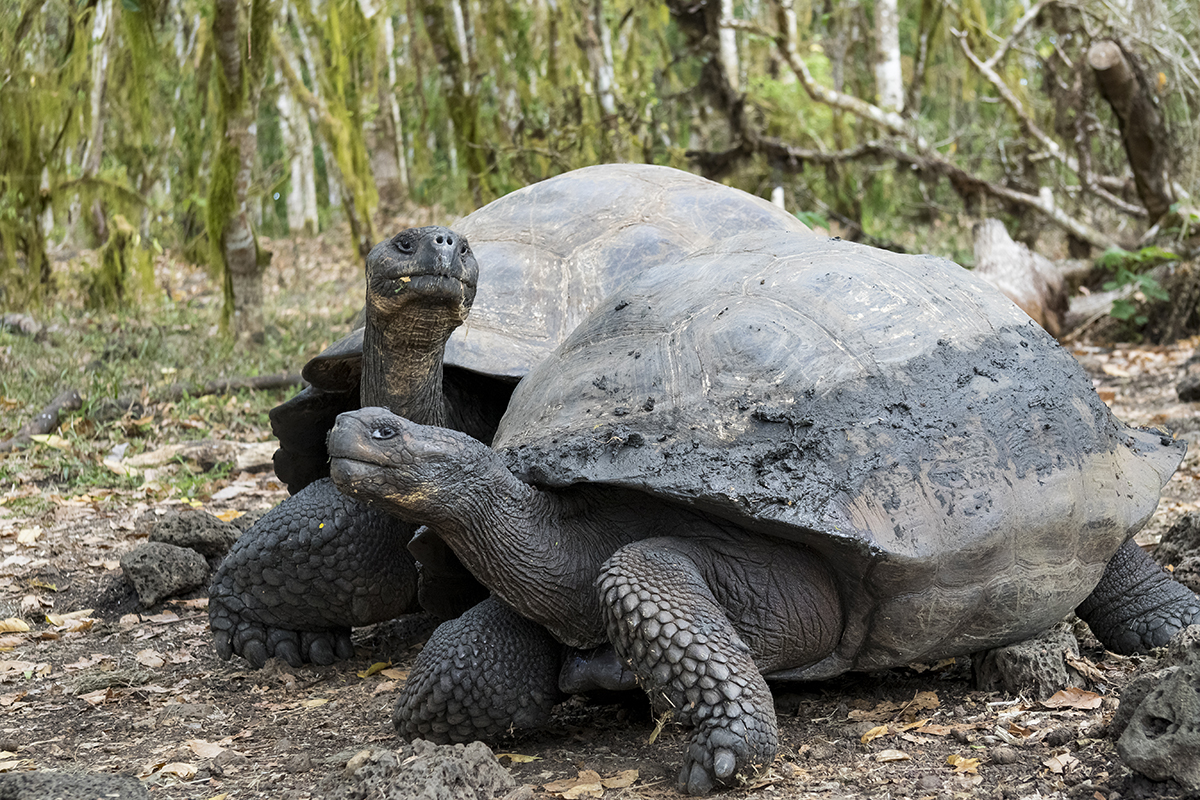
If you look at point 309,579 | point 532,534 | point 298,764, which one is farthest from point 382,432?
point 309,579

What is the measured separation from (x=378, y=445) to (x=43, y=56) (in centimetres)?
1057

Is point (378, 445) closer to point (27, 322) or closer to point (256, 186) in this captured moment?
point (256, 186)

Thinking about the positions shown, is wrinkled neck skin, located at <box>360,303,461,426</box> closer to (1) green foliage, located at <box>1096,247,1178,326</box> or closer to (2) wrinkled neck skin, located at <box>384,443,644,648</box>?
(2) wrinkled neck skin, located at <box>384,443,644,648</box>

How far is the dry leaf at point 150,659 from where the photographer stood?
361 centimetres

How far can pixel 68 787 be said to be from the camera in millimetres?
2127

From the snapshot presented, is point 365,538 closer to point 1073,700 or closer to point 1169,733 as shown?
point 1073,700

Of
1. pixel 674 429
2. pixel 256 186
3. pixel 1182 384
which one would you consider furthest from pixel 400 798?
pixel 256 186

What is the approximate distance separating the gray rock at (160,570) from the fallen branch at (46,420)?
2.17 metres

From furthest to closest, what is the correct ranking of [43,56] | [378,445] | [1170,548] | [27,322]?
[43,56]
[27,322]
[1170,548]
[378,445]

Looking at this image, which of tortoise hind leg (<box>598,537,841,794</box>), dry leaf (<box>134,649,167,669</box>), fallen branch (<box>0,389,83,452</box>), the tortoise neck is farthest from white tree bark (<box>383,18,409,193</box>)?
tortoise hind leg (<box>598,537,841,794</box>)

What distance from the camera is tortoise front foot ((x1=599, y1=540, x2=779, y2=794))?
2236 mm

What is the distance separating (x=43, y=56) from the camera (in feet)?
35.8

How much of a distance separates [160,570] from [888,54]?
10.5m

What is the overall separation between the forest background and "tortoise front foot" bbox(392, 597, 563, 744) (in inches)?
201
